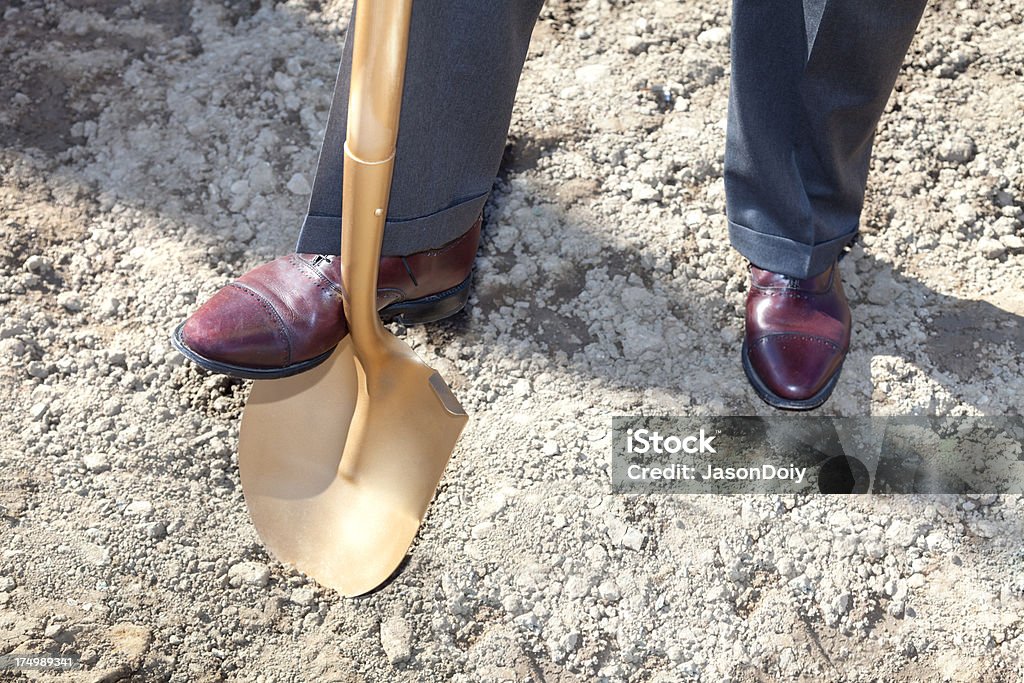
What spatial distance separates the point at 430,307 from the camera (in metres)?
1.42

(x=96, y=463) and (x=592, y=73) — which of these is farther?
(x=592, y=73)

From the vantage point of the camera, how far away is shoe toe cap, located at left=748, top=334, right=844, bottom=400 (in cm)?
144

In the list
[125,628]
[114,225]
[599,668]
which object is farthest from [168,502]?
[599,668]

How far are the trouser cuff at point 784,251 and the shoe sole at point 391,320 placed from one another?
0.45 metres

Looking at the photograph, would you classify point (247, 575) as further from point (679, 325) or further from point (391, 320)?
point (679, 325)

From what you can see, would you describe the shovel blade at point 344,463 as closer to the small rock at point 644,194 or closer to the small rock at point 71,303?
the small rock at point 71,303

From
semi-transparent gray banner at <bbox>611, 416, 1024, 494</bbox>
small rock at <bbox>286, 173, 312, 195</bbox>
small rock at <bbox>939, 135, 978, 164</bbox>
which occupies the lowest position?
semi-transparent gray banner at <bbox>611, 416, 1024, 494</bbox>

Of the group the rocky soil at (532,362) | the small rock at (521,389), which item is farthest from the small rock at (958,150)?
the small rock at (521,389)

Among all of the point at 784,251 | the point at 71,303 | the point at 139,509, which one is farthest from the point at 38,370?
the point at 784,251

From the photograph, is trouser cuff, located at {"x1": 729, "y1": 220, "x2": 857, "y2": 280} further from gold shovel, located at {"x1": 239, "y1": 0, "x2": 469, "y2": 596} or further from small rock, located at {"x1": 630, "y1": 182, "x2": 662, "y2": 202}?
gold shovel, located at {"x1": 239, "y1": 0, "x2": 469, "y2": 596}

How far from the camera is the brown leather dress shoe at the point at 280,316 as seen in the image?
1186 millimetres

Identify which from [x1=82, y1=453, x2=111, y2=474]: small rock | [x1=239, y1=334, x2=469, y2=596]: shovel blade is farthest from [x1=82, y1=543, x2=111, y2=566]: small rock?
[x1=239, y1=334, x2=469, y2=596]: shovel blade

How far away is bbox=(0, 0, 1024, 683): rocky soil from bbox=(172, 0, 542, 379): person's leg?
0.29 metres

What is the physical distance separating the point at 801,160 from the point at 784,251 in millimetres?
153
